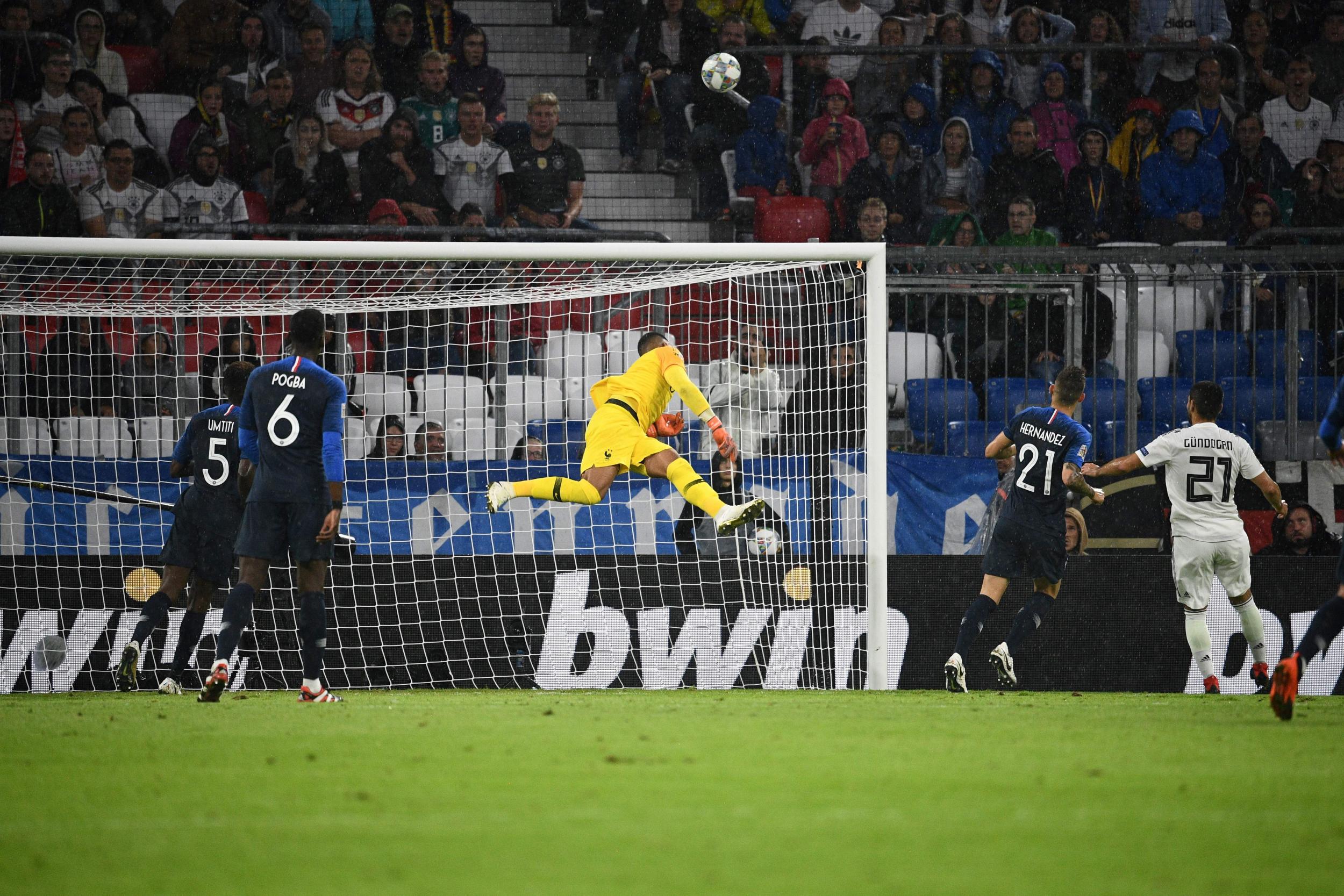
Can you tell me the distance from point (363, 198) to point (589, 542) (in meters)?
4.67

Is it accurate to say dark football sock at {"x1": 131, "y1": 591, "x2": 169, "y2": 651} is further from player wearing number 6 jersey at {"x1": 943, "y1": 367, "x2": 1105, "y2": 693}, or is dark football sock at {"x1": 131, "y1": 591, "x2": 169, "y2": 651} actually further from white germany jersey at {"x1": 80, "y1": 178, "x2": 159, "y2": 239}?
white germany jersey at {"x1": 80, "y1": 178, "x2": 159, "y2": 239}

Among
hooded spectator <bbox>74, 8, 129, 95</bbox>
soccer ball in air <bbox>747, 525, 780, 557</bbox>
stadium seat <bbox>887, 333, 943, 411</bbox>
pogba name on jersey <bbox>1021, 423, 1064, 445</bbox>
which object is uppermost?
hooded spectator <bbox>74, 8, 129, 95</bbox>

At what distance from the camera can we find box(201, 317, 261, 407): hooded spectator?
35.0 feet

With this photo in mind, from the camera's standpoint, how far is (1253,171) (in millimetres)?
14141

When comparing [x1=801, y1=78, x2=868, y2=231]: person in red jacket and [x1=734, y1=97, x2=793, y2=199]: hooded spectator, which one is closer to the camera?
[x1=801, y1=78, x2=868, y2=231]: person in red jacket

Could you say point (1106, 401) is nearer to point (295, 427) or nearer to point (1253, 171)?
point (1253, 171)

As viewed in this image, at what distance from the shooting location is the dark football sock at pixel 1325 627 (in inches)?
255

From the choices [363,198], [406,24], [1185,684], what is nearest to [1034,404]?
[1185,684]

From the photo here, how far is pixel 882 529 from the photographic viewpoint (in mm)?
9047

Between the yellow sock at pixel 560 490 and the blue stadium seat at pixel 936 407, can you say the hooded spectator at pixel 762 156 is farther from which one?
the yellow sock at pixel 560 490

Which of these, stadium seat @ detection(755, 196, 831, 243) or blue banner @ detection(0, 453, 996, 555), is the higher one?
stadium seat @ detection(755, 196, 831, 243)

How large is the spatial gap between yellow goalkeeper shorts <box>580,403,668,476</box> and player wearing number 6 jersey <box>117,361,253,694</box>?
2215 millimetres

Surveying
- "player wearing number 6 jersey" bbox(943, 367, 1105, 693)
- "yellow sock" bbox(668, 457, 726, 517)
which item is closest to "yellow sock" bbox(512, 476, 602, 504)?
"yellow sock" bbox(668, 457, 726, 517)

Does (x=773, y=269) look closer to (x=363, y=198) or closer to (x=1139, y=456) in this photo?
(x=1139, y=456)
